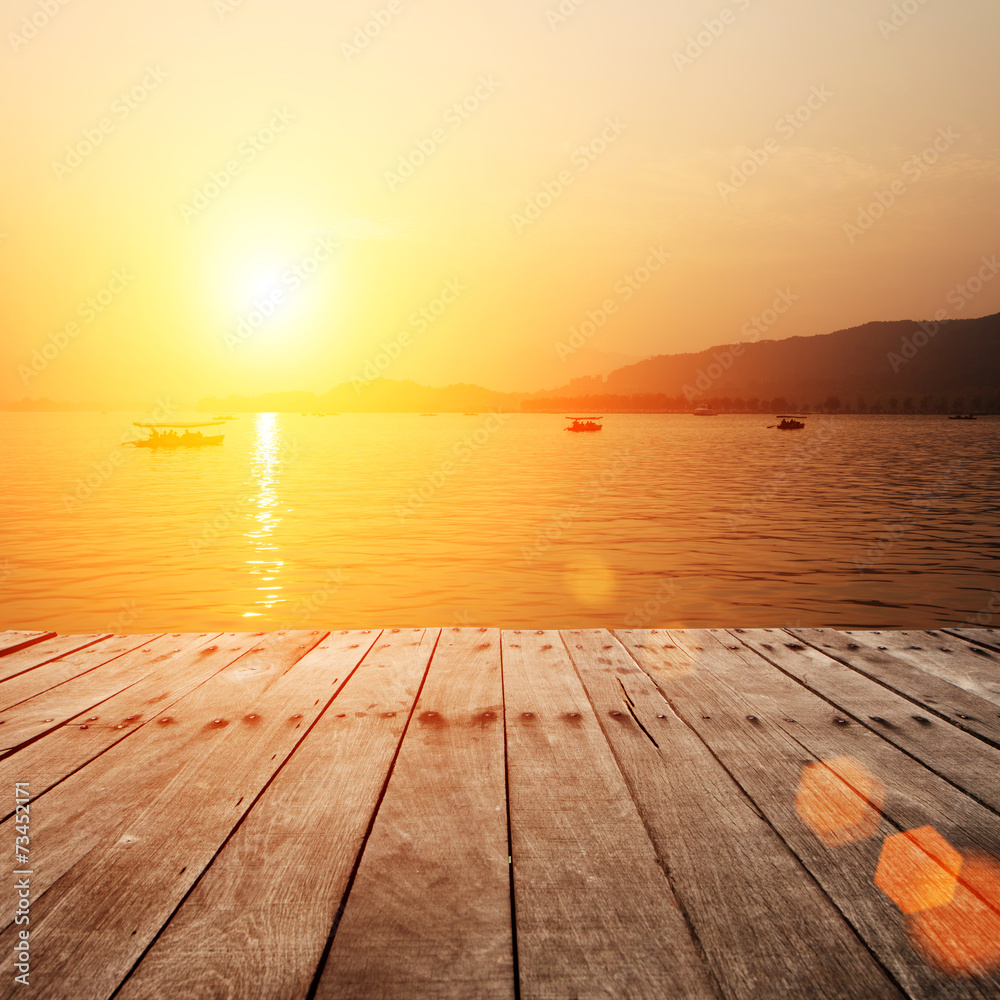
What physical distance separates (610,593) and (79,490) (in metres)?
25.5

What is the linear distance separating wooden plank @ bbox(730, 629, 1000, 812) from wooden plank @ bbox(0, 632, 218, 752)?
349 cm

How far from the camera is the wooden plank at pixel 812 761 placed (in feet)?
5.63

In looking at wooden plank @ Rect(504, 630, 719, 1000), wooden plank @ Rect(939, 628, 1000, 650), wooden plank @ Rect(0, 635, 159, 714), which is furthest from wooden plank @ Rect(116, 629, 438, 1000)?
wooden plank @ Rect(939, 628, 1000, 650)

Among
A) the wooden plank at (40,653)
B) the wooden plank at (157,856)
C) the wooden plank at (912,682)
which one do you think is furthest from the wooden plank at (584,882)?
the wooden plank at (40,653)

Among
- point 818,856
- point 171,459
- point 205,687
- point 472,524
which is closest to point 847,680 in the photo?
point 818,856

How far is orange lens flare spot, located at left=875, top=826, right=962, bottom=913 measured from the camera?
184 centimetres

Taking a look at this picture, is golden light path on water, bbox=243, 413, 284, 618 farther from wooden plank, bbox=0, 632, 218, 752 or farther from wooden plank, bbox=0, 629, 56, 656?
wooden plank, bbox=0, 632, 218, 752

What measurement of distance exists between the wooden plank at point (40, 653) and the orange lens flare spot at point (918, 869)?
3991 mm

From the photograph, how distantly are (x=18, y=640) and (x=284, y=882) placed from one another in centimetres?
335

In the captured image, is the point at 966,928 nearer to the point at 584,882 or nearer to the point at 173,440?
the point at 584,882

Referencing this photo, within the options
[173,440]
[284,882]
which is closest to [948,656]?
[284,882]

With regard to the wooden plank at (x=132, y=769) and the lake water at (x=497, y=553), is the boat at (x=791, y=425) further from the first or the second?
the wooden plank at (x=132, y=769)

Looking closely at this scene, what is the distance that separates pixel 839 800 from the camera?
2.36 meters

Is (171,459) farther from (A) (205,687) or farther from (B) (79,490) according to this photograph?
(A) (205,687)
